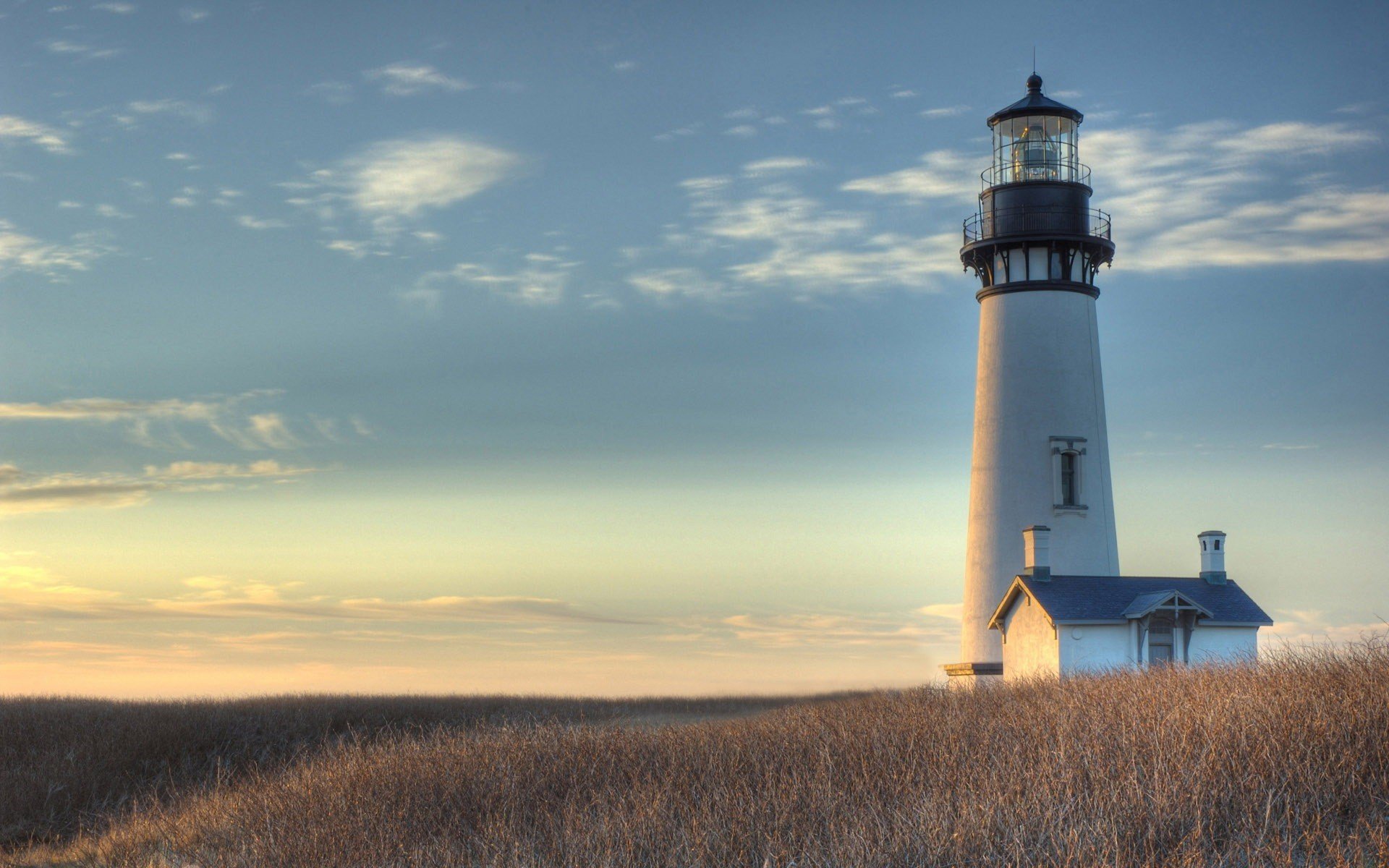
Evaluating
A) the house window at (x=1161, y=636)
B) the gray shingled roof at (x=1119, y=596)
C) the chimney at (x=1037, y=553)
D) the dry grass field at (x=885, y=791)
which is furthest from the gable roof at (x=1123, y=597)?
the dry grass field at (x=885, y=791)

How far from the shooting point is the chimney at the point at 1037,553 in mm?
24922

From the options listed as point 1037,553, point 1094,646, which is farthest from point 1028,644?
point 1037,553

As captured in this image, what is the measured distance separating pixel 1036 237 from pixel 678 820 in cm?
2010

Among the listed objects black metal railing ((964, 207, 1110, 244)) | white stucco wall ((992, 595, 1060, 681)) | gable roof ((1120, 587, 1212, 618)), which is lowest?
white stucco wall ((992, 595, 1060, 681))

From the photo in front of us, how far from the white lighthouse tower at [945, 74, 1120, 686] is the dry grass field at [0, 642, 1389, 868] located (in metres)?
7.78

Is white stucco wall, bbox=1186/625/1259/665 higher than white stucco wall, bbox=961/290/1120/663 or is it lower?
lower

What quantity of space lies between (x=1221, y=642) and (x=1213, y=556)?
8.25 feet

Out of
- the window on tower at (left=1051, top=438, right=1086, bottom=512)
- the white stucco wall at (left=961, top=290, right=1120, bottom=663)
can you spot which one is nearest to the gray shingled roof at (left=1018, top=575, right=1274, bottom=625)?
the white stucco wall at (left=961, top=290, right=1120, bottom=663)

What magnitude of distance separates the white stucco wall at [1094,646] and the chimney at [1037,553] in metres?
1.68

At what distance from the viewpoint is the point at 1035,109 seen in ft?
93.9

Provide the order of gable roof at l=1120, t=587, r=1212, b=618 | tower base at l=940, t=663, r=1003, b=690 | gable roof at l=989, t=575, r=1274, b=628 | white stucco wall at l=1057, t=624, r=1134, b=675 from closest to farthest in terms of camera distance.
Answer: white stucco wall at l=1057, t=624, r=1134, b=675, gable roof at l=1120, t=587, r=1212, b=618, gable roof at l=989, t=575, r=1274, b=628, tower base at l=940, t=663, r=1003, b=690

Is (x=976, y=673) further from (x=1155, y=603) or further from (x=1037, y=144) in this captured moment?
(x=1037, y=144)

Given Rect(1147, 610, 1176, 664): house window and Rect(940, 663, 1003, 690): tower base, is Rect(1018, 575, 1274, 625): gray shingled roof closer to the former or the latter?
Rect(1147, 610, 1176, 664): house window

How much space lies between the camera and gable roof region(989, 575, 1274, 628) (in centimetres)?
2362
